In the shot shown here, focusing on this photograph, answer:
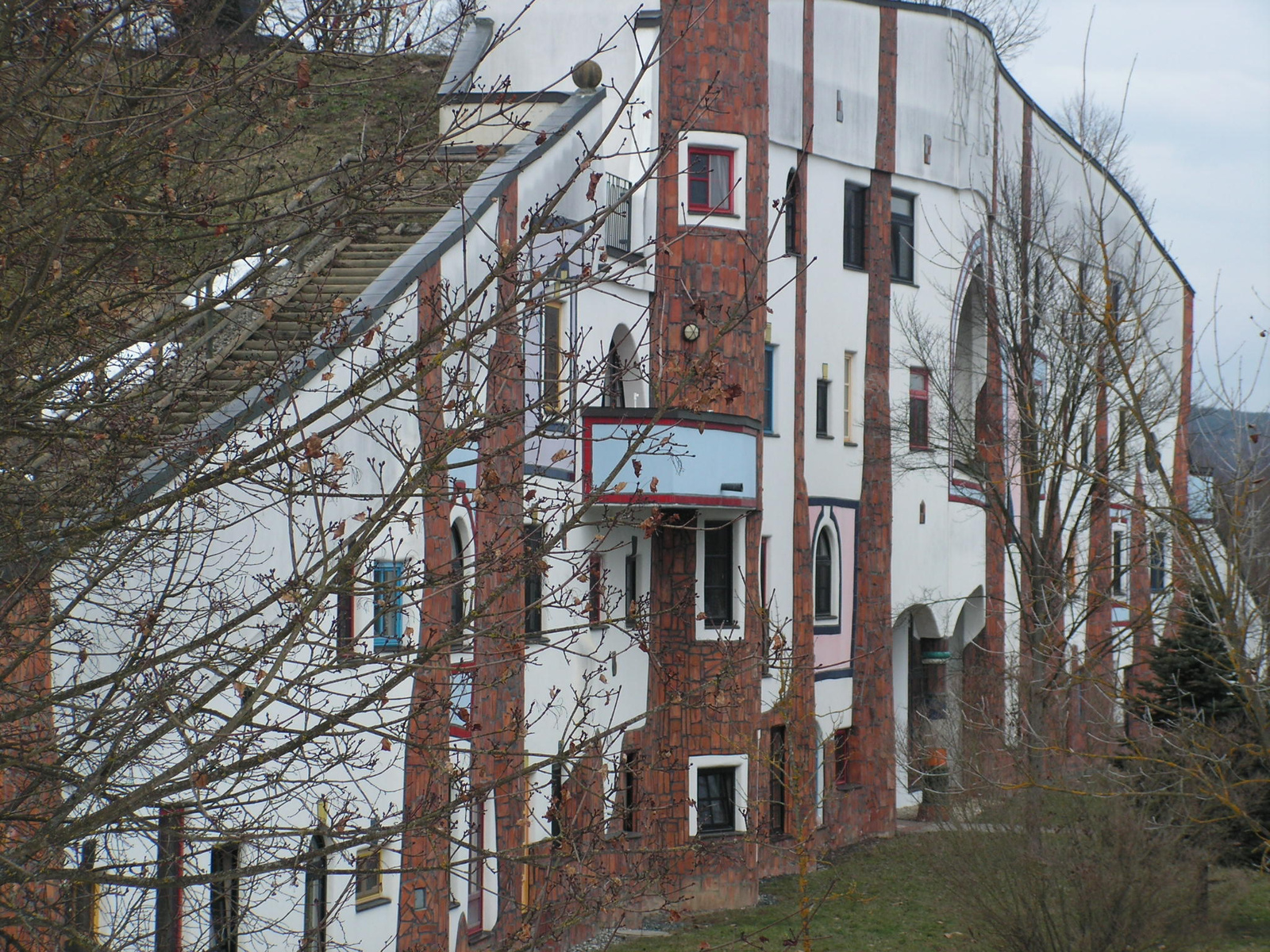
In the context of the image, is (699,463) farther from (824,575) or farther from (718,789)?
(824,575)

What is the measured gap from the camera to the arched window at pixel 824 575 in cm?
2475

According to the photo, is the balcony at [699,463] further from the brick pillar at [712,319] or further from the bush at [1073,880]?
the bush at [1073,880]

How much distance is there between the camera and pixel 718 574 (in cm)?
2173

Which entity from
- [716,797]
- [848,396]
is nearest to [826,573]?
[848,396]

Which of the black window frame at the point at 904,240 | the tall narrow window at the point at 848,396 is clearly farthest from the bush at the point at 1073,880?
the black window frame at the point at 904,240

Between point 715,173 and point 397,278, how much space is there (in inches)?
367

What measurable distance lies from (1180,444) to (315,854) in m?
37.2

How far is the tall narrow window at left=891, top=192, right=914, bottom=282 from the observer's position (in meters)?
26.9

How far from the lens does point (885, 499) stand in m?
26.1

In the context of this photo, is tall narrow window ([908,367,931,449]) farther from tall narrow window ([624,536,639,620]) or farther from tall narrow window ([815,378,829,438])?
tall narrow window ([624,536,639,620])

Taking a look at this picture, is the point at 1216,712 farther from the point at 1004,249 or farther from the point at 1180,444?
the point at 1180,444

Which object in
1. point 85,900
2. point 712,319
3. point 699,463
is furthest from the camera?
point 712,319

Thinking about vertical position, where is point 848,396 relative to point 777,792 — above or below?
above

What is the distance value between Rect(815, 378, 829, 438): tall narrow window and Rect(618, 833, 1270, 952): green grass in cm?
679
